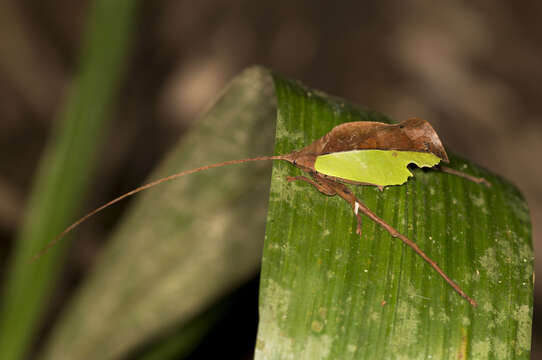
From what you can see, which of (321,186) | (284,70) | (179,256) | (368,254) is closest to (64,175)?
(179,256)

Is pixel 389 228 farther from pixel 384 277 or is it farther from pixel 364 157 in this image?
pixel 364 157

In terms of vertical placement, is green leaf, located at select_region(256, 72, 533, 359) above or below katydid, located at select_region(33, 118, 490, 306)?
below


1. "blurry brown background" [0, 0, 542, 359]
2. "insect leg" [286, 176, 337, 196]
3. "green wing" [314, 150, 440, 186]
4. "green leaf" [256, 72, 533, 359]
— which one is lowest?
"green leaf" [256, 72, 533, 359]

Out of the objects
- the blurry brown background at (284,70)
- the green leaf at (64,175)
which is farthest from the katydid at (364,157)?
the blurry brown background at (284,70)

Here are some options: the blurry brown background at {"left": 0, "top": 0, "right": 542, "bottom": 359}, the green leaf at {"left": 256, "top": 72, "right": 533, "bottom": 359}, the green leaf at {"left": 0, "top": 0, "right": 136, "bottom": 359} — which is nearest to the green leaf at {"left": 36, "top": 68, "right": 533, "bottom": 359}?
the green leaf at {"left": 256, "top": 72, "right": 533, "bottom": 359}

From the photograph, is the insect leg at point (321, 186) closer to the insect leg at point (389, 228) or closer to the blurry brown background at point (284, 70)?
the insect leg at point (389, 228)

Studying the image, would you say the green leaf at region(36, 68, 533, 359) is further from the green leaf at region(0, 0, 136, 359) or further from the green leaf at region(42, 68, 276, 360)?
the green leaf at region(0, 0, 136, 359)

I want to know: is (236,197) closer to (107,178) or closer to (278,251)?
(278,251)

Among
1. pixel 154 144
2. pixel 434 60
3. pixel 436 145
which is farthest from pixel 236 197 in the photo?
pixel 434 60
